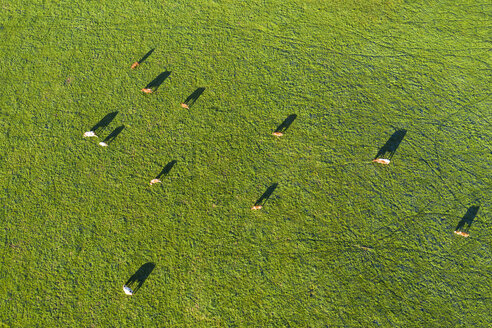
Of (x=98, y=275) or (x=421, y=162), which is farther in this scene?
(x=421, y=162)

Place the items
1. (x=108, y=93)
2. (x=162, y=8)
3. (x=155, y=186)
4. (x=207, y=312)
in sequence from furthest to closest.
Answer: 1. (x=162, y=8)
2. (x=108, y=93)
3. (x=155, y=186)
4. (x=207, y=312)

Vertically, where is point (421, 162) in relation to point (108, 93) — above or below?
below

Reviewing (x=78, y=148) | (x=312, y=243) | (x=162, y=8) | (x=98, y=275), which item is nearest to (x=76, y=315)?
(x=98, y=275)

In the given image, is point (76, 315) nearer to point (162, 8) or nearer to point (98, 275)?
point (98, 275)

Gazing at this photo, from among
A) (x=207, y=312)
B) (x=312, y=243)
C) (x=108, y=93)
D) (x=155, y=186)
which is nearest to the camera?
(x=207, y=312)

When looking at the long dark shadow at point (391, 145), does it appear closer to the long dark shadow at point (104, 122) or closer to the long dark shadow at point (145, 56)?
the long dark shadow at point (145, 56)

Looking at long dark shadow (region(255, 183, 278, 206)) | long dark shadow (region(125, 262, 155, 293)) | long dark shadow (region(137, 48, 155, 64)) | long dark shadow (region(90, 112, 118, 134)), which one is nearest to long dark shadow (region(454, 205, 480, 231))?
long dark shadow (region(255, 183, 278, 206))

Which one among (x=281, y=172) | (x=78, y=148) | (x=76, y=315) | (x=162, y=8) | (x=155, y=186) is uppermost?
(x=162, y=8)
